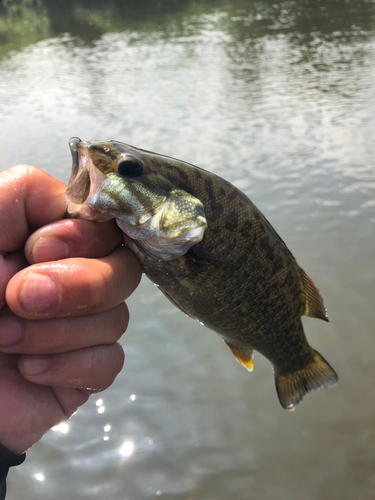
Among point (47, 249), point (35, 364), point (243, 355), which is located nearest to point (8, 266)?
point (47, 249)

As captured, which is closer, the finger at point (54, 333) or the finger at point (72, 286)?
the finger at point (72, 286)

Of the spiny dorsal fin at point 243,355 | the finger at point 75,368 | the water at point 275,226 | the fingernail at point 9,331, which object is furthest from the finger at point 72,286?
the water at point 275,226

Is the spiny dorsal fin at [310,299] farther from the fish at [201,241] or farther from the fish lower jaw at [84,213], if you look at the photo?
the fish lower jaw at [84,213]

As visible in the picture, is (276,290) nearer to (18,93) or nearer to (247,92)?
(247,92)

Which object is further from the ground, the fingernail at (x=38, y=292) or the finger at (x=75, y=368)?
the fingernail at (x=38, y=292)

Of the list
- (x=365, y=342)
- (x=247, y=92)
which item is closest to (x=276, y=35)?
(x=247, y=92)

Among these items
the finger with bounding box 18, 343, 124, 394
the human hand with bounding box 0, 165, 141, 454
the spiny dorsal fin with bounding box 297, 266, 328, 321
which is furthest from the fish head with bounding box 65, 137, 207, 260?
the spiny dorsal fin with bounding box 297, 266, 328, 321

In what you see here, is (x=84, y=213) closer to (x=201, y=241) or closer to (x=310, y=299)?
(x=201, y=241)
